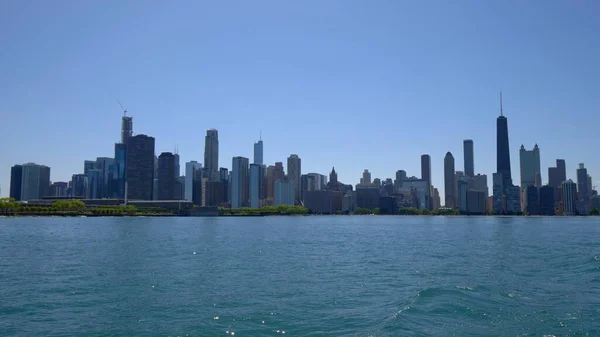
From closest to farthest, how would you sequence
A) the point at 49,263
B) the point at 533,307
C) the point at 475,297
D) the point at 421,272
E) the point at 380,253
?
the point at 533,307 < the point at 475,297 < the point at 421,272 < the point at 49,263 < the point at 380,253

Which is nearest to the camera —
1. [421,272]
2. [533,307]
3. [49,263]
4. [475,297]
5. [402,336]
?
[402,336]

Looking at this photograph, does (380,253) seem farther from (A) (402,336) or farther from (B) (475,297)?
(A) (402,336)

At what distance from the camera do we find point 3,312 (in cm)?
2539

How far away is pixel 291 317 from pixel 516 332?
10.7 metres

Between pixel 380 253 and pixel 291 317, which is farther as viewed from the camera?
pixel 380 253

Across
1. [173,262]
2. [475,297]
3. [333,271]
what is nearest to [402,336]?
[475,297]

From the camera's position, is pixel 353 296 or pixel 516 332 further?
pixel 353 296

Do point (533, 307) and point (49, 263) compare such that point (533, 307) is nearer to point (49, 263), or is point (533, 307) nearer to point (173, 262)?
point (173, 262)

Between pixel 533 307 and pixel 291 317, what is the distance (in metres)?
13.8

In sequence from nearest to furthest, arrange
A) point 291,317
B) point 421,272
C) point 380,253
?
point 291,317
point 421,272
point 380,253

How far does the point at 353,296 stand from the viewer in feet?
98.9

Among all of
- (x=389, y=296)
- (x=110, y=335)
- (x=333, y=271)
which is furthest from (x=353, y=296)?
(x=110, y=335)

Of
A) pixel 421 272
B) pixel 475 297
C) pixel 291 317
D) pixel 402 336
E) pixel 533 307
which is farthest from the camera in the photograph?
pixel 421 272

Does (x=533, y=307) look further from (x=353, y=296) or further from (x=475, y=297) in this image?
(x=353, y=296)
